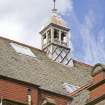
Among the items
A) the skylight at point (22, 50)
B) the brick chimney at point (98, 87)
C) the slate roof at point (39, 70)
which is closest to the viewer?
→ the brick chimney at point (98, 87)

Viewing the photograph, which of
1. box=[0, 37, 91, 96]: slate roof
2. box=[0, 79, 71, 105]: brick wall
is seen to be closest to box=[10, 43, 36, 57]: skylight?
box=[0, 37, 91, 96]: slate roof

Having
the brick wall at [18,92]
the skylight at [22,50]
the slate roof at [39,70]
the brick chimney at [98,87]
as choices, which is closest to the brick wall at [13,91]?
the brick wall at [18,92]

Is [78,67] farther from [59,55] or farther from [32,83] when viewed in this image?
[32,83]

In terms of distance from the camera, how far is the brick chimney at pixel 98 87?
132ft

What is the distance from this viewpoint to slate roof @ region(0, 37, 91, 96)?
162ft

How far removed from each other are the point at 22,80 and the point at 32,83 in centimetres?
92

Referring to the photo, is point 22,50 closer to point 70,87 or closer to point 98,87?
point 70,87

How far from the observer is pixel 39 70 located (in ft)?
172

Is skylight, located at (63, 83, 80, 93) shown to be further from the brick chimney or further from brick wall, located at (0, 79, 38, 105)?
the brick chimney

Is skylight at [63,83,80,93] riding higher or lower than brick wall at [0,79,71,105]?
higher

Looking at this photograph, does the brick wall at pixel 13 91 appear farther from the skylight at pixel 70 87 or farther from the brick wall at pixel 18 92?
the skylight at pixel 70 87

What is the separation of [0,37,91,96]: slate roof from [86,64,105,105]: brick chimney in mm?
8136

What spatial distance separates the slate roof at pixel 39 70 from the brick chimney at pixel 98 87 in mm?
8136

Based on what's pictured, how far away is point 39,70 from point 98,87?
40.2ft
